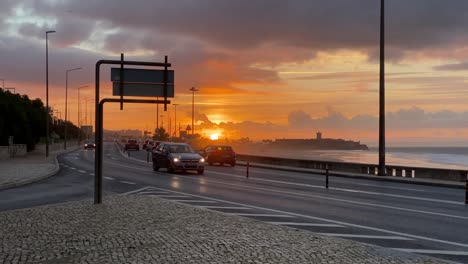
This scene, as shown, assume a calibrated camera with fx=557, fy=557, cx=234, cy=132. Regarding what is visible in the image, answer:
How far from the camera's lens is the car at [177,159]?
104 feet

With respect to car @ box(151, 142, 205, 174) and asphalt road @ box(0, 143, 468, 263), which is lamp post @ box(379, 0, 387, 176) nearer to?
asphalt road @ box(0, 143, 468, 263)

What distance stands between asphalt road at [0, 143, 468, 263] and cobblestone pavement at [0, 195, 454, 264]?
1.31m

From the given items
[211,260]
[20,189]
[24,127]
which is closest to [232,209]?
[211,260]

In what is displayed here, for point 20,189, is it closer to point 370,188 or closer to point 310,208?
point 310,208

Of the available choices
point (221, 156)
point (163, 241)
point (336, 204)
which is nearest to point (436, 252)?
point (163, 241)

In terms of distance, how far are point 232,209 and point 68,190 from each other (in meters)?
8.57

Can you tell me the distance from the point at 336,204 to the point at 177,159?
53.6 ft

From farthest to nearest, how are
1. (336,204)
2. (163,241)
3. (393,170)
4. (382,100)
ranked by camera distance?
(393,170)
(382,100)
(336,204)
(163,241)

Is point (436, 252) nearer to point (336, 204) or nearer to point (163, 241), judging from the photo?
point (163, 241)

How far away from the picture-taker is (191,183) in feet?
81.4

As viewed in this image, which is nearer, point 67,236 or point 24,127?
point 67,236

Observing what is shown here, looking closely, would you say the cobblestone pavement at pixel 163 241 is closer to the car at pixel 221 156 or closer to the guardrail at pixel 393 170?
the guardrail at pixel 393 170

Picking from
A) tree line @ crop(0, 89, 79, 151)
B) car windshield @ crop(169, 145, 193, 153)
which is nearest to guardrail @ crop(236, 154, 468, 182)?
car windshield @ crop(169, 145, 193, 153)

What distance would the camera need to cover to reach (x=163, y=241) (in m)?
9.54
